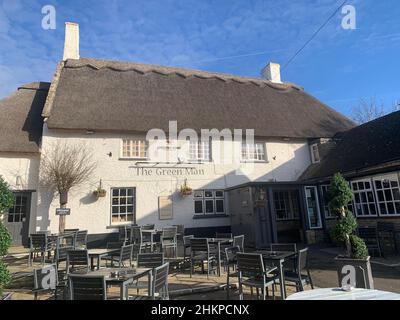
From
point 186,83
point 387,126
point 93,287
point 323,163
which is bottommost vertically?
point 93,287

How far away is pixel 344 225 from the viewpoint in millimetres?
6199

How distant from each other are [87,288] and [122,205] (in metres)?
9.94

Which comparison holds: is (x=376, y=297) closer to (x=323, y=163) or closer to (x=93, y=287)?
(x=93, y=287)

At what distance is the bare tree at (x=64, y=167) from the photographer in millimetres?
12266

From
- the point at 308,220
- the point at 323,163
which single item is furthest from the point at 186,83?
the point at 308,220

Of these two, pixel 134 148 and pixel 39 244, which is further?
pixel 134 148

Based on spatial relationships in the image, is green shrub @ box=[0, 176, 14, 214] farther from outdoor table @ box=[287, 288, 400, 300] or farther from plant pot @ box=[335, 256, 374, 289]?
plant pot @ box=[335, 256, 374, 289]

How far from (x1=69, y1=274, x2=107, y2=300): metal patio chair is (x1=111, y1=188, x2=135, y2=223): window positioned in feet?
31.8

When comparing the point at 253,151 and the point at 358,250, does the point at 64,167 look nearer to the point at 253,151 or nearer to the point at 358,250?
the point at 253,151

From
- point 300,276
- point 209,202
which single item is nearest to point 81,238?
point 209,202

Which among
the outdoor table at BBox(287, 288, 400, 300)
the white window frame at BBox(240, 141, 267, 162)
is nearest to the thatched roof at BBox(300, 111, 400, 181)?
the white window frame at BBox(240, 141, 267, 162)

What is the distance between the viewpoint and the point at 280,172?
16234 millimetres

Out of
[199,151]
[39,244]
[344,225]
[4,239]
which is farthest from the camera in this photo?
[199,151]
